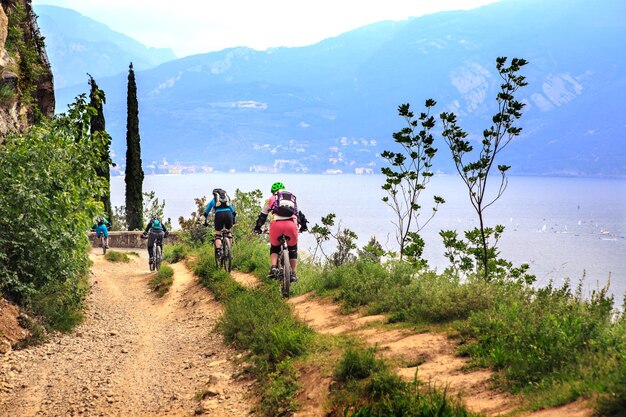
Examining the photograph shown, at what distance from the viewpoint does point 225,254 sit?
64.4 ft

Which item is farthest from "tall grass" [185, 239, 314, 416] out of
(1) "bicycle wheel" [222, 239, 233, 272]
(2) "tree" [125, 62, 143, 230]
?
(2) "tree" [125, 62, 143, 230]

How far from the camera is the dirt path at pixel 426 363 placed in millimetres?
6840

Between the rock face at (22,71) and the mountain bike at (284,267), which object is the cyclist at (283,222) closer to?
the mountain bike at (284,267)

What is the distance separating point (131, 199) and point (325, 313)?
38852 mm

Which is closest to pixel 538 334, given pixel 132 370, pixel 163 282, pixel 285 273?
pixel 132 370

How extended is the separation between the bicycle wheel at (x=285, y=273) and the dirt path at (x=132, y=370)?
1717 millimetres

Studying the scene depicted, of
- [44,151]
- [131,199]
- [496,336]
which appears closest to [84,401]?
[496,336]

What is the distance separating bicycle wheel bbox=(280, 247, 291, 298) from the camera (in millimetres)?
14187

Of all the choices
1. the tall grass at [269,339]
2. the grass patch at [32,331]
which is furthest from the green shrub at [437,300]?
the grass patch at [32,331]

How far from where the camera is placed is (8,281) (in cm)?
1362

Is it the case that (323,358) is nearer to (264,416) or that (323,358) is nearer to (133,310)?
(264,416)

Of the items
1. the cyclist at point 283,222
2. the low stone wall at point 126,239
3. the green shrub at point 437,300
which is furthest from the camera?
the low stone wall at point 126,239

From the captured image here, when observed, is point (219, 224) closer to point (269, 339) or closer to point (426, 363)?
point (269, 339)

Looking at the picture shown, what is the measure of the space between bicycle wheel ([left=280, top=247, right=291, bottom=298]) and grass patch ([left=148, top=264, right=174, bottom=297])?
7.52m
